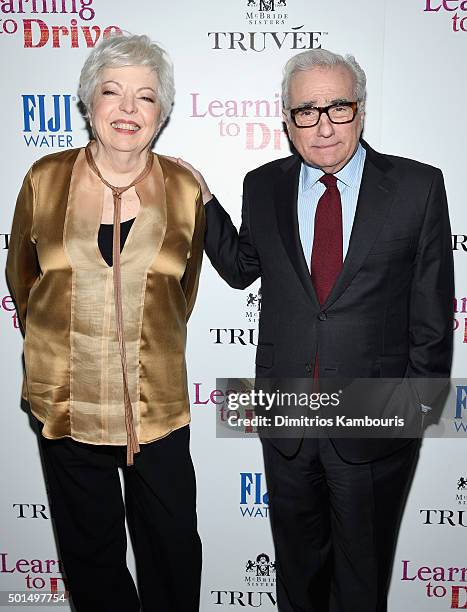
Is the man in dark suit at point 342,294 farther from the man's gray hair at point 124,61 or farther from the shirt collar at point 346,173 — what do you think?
the man's gray hair at point 124,61

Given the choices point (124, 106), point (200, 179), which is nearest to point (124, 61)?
point (124, 106)

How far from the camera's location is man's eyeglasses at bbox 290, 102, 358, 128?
155cm

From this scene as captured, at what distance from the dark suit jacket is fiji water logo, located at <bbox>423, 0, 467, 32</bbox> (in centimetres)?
56

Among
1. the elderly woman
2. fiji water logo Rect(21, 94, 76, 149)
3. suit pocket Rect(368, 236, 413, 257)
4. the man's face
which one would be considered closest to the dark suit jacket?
suit pocket Rect(368, 236, 413, 257)

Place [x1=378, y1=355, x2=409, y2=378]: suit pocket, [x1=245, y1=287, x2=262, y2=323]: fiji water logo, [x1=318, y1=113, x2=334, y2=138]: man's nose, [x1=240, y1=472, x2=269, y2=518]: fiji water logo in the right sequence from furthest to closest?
[x1=240, y1=472, x2=269, y2=518]: fiji water logo, [x1=245, y1=287, x2=262, y2=323]: fiji water logo, [x1=378, y1=355, x2=409, y2=378]: suit pocket, [x1=318, y1=113, x2=334, y2=138]: man's nose

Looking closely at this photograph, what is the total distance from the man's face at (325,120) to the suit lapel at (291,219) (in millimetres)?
132

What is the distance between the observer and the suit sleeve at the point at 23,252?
167cm

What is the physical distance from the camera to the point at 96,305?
159 centimetres

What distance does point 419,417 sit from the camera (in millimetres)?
1750

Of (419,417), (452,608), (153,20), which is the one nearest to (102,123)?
(153,20)

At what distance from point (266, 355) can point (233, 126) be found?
73cm

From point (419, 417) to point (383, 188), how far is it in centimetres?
62

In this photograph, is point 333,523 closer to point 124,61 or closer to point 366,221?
point 366,221
